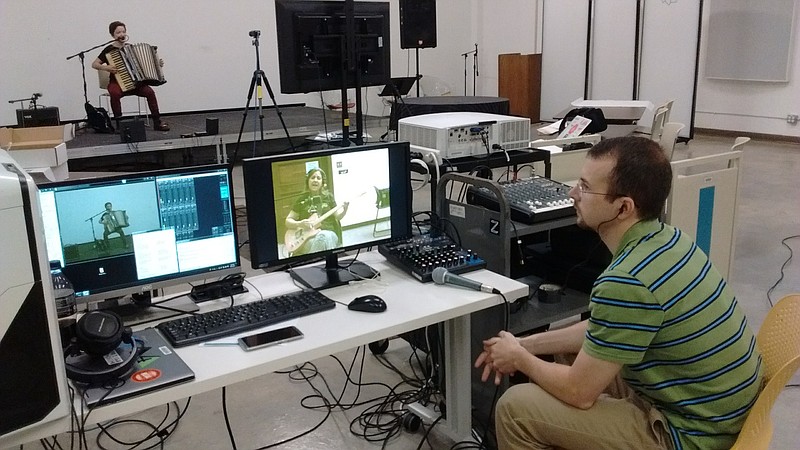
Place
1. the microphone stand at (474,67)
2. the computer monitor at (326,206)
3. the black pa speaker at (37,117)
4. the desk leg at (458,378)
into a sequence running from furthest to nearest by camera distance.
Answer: the microphone stand at (474,67)
the black pa speaker at (37,117)
the desk leg at (458,378)
the computer monitor at (326,206)

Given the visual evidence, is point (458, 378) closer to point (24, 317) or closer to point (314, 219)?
point (314, 219)

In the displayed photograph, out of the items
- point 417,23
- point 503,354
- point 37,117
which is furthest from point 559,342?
point 417,23

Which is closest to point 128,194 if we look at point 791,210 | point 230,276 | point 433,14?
point 230,276

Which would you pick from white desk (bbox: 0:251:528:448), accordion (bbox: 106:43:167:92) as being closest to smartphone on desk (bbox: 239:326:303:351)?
white desk (bbox: 0:251:528:448)

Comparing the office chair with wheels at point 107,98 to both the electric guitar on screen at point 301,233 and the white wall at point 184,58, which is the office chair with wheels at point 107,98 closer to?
the white wall at point 184,58

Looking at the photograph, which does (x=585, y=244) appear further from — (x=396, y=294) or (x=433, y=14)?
(x=433, y=14)

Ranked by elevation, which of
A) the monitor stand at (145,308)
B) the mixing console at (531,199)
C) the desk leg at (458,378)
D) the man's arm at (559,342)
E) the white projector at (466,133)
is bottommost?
the desk leg at (458,378)

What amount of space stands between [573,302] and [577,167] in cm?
101

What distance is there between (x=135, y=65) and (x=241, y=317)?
5.83m

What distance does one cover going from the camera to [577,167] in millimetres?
3393

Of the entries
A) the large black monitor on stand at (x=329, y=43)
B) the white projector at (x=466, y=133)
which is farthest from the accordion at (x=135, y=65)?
the white projector at (x=466, y=133)

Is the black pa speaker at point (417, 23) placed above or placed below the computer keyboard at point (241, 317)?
above

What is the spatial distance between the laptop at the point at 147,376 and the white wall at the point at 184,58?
709 centimetres

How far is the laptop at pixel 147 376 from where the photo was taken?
4.83 feet
